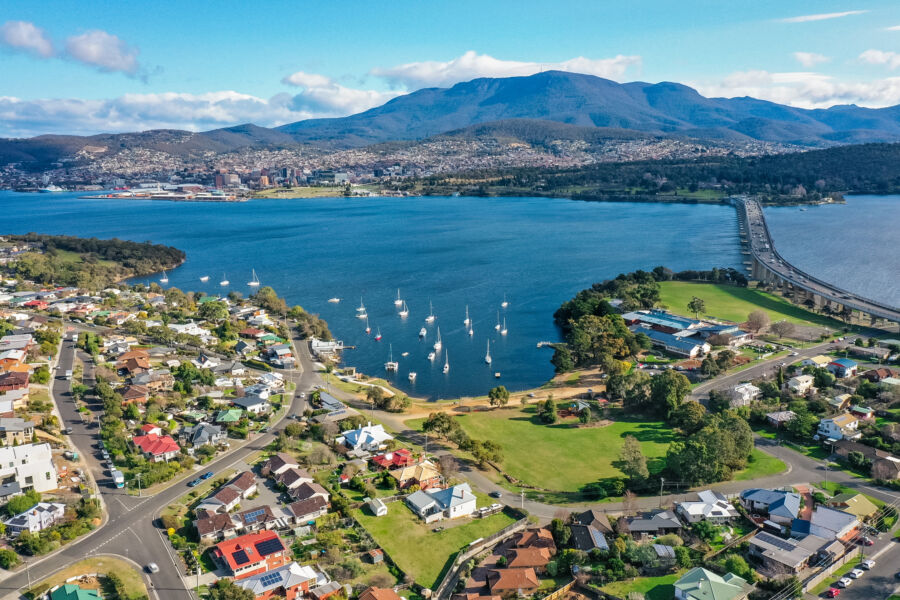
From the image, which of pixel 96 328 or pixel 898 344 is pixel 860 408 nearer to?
pixel 898 344

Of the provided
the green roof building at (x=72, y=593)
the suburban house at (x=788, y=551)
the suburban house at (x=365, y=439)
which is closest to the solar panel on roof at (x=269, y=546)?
the green roof building at (x=72, y=593)

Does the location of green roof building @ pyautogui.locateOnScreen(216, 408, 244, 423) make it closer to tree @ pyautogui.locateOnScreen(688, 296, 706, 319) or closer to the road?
the road

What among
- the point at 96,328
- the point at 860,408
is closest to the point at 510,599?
the point at 860,408

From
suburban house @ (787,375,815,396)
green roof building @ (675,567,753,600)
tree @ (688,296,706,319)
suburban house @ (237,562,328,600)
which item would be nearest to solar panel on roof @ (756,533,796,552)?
green roof building @ (675,567,753,600)

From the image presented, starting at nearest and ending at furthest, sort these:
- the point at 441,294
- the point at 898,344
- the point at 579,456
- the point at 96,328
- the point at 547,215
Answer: the point at 579,456
the point at 898,344
the point at 96,328
the point at 441,294
the point at 547,215

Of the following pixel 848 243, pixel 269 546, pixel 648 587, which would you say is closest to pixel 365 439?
pixel 269 546
